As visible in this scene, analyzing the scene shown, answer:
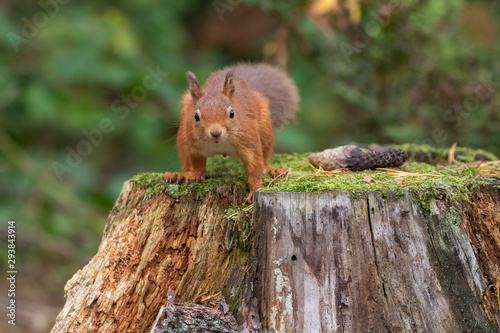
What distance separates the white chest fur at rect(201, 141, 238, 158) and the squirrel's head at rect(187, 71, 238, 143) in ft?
0.29

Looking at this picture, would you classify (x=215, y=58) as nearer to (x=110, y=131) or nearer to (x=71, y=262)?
(x=110, y=131)

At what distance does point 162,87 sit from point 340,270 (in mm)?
4171

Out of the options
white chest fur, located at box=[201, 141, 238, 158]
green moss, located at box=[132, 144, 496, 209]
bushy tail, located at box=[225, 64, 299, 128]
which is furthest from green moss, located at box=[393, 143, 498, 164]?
white chest fur, located at box=[201, 141, 238, 158]

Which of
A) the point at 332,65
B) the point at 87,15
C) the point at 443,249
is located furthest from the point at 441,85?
the point at 87,15

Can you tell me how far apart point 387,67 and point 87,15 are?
3508mm

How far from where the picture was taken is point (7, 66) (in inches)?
215

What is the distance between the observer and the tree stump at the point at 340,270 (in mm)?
2176
